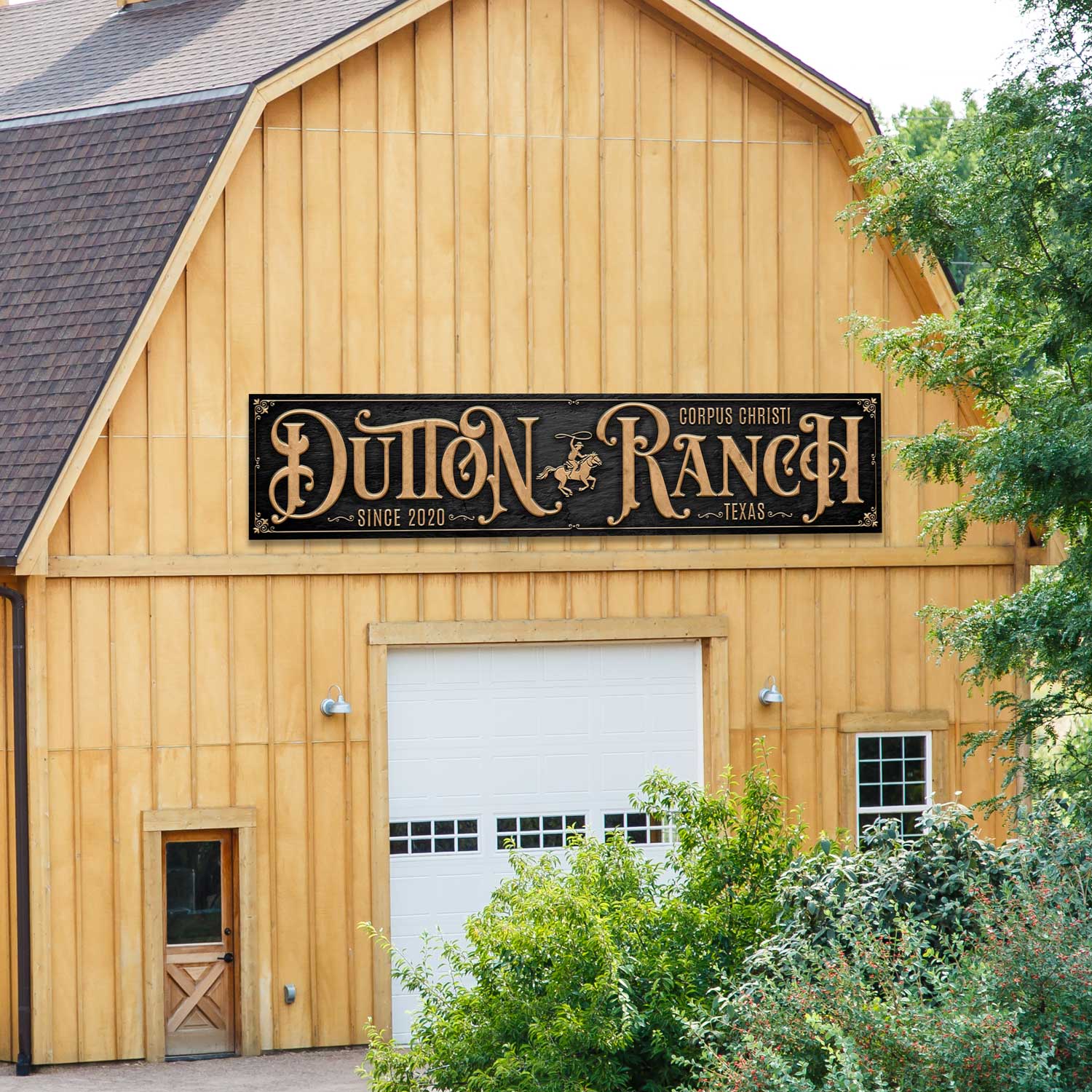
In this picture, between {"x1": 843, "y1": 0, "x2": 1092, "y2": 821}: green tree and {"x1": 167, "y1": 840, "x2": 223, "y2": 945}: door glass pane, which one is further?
{"x1": 167, "y1": 840, "x2": 223, "y2": 945}: door glass pane

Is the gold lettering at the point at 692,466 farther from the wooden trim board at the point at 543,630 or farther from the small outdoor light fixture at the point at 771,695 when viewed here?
the small outdoor light fixture at the point at 771,695

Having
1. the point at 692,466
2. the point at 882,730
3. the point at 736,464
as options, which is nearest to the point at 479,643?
the point at 692,466

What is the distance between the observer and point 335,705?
13.9 m

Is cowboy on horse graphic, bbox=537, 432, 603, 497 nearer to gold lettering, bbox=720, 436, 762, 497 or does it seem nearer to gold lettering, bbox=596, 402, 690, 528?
gold lettering, bbox=596, 402, 690, 528

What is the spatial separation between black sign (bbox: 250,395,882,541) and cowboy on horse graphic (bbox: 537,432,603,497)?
10 millimetres

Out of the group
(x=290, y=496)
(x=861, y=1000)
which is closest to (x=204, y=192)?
(x=290, y=496)

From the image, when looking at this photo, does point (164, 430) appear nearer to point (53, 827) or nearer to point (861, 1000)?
point (53, 827)

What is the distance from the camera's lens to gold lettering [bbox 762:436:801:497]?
14.7m

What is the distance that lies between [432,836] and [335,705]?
1.57 metres

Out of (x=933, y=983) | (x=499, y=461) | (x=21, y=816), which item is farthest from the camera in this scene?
(x=499, y=461)

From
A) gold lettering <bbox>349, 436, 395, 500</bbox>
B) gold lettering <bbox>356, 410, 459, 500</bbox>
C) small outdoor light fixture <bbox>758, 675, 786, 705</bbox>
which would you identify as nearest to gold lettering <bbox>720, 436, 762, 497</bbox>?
small outdoor light fixture <bbox>758, 675, 786, 705</bbox>

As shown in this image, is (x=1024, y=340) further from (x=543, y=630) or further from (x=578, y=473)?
(x=543, y=630)

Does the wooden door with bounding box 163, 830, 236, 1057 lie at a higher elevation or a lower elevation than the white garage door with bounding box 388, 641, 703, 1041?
lower

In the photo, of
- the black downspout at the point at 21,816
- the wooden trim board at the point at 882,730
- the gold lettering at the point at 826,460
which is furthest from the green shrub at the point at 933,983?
the black downspout at the point at 21,816
